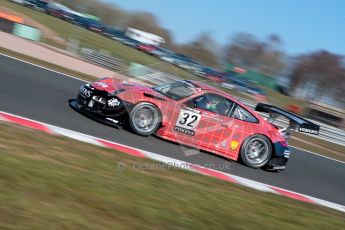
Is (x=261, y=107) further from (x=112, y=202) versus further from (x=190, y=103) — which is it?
(x=112, y=202)

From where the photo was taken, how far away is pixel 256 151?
9.81 m

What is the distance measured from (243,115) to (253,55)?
63.5m

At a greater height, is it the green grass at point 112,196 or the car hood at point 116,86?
the car hood at point 116,86

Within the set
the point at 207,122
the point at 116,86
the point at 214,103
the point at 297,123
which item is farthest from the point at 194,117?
the point at 297,123

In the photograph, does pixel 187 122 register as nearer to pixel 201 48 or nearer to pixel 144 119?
pixel 144 119

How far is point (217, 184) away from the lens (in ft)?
23.3

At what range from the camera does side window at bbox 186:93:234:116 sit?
364 inches

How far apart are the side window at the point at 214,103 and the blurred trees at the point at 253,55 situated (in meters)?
59.1

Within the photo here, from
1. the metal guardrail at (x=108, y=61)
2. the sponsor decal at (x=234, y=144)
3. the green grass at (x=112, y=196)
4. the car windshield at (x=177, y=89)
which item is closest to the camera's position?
the green grass at (x=112, y=196)

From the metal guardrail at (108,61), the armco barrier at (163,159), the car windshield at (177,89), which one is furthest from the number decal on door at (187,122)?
the metal guardrail at (108,61)

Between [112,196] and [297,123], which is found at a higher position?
[297,123]

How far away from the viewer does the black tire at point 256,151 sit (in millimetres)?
9617

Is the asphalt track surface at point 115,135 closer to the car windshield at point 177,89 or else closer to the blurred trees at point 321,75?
the car windshield at point 177,89

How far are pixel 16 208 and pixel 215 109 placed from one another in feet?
19.0
